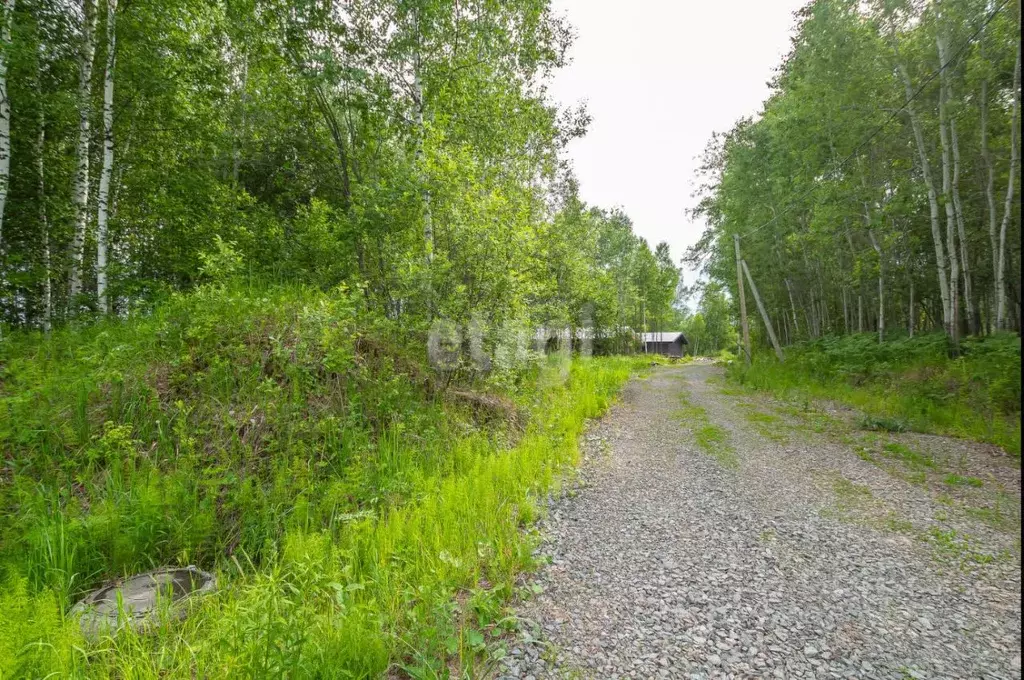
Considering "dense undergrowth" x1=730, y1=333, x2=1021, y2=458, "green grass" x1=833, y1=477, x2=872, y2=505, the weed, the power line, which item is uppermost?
the power line

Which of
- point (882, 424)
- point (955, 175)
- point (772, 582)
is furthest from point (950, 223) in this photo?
point (772, 582)

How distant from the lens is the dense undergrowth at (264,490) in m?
2.14

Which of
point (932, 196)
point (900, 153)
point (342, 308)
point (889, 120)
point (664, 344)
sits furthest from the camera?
point (664, 344)

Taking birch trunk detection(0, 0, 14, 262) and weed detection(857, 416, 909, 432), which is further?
Answer: weed detection(857, 416, 909, 432)

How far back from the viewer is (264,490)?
12.9 ft

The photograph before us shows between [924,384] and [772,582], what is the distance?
9.48 metres

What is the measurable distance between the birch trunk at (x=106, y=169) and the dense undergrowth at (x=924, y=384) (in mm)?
14666

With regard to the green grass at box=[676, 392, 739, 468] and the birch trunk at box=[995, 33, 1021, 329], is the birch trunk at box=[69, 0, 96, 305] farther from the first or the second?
the birch trunk at box=[995, 33, 1021, 329]

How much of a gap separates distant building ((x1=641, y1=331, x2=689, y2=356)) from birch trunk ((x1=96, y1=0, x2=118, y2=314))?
4922cm

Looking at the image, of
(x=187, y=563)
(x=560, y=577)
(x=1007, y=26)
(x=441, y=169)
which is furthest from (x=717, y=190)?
(x=187, y=563)

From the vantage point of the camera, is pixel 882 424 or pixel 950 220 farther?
pixel 950 220

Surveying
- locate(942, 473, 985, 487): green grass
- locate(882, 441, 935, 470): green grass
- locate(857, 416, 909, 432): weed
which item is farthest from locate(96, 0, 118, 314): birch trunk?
locate(857, 416, 909, 432): weed

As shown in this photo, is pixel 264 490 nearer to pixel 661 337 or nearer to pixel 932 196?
pixel 932 196

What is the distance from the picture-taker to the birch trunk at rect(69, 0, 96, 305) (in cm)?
697
